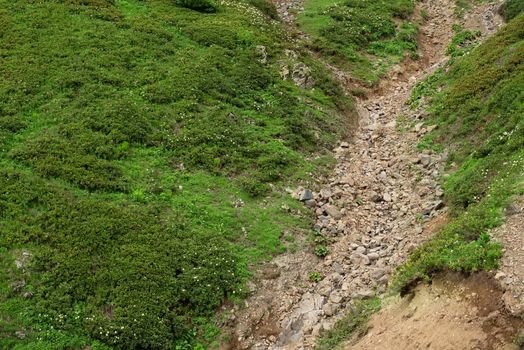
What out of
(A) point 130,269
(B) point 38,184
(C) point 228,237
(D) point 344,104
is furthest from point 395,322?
(D) point 344,104

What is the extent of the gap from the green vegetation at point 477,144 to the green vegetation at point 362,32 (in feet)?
18.0

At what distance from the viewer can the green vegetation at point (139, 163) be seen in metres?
19.0

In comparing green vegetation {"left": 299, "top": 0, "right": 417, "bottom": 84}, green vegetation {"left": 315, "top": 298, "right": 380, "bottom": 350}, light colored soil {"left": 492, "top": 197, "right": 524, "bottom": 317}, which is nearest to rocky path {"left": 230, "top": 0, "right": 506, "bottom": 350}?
green vegetation {"left": 315, "top": 298, "right": 380, "bottom": 350}

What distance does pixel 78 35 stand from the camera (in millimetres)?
33625

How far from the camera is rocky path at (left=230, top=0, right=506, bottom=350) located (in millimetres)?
19547

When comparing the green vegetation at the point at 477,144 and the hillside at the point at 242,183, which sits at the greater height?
the green vegetation at the point at 477,144

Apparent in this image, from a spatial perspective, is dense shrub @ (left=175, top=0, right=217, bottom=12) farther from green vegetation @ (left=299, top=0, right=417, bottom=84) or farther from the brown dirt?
the brown dirt

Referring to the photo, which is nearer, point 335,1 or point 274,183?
point 274,183

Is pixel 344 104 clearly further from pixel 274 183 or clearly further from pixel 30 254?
pixel 30 254

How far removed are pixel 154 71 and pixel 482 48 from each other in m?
20.6

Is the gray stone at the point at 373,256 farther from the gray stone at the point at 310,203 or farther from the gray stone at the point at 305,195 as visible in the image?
the gray stone at the point at 305,195

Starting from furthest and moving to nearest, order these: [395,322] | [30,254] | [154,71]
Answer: [154,71] < [30,254] < [395,322]

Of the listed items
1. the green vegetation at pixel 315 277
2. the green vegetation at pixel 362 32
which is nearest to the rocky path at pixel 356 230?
the green vegetation at pixel 315 277

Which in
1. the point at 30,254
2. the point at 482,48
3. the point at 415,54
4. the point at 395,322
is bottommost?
the point at 30,254
